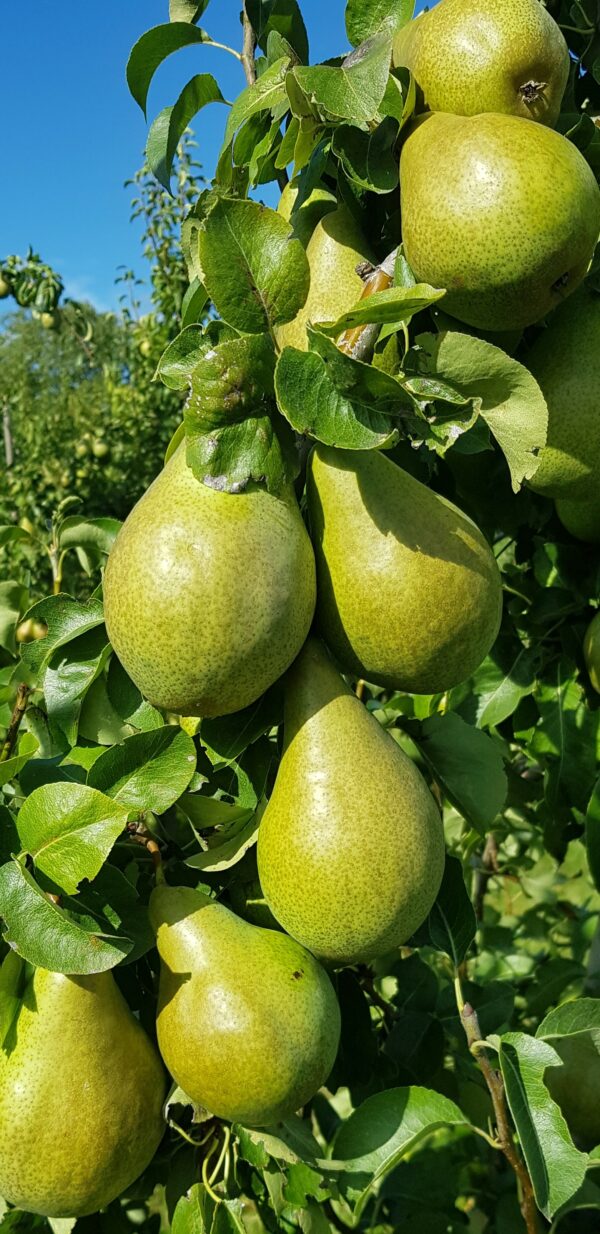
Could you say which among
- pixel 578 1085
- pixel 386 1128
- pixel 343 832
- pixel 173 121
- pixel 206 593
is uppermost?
pixel 173 121

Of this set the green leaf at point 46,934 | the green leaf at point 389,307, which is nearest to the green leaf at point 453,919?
the green leaf at point 46,934

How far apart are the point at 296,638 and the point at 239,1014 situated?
37 cm

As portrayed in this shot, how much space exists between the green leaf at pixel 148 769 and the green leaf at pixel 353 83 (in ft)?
2.09

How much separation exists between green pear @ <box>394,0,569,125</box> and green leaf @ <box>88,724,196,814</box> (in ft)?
2.39

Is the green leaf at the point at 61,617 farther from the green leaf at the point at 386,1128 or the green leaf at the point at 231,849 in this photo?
the green leaf at the point at 386,1128

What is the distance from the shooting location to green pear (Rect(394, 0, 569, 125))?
106cm

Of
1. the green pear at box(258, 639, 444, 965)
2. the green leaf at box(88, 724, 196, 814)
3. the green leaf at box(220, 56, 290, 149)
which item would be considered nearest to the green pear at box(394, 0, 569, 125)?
the green leaf at box(220, 56, 290, 149)

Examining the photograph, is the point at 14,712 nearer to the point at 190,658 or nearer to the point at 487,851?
the point at 190,658

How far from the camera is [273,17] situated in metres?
1.33

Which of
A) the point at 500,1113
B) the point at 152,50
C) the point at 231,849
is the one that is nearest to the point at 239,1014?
the point at 231,849

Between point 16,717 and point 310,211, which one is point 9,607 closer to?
point 16,717

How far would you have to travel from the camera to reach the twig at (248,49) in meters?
1.30

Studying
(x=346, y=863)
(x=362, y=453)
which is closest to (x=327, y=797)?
(x=346, y=863)

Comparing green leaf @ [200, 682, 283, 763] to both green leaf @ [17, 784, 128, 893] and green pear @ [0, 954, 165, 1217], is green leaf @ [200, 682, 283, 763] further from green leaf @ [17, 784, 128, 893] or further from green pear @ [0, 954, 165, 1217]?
green pear @ [0, 954, 165, 1217]
